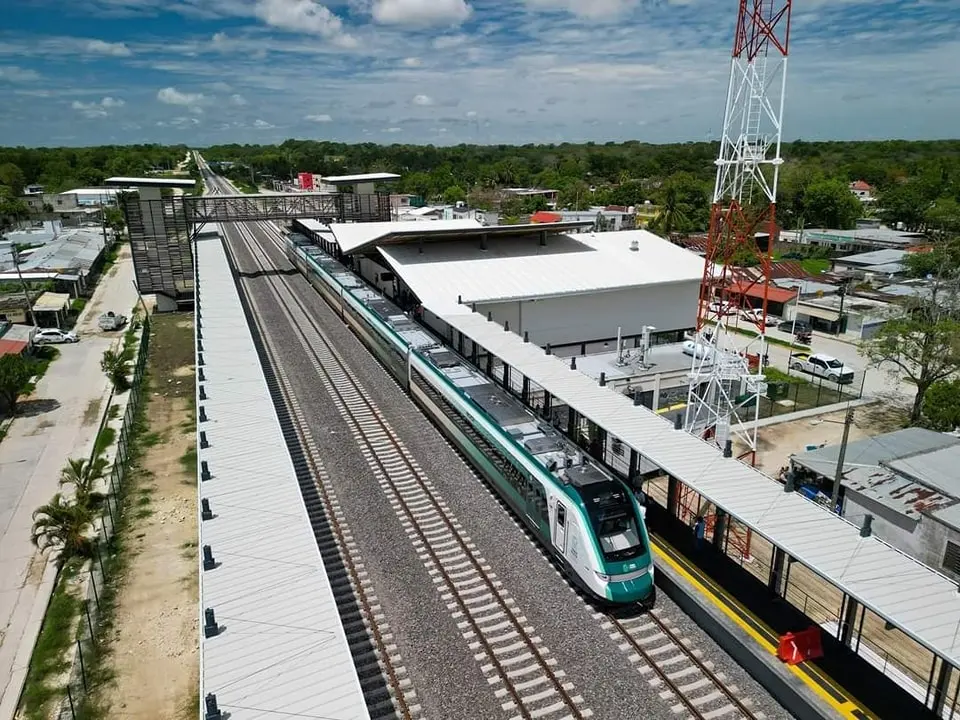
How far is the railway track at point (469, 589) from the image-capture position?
46.0ft

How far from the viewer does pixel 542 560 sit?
18672 mm

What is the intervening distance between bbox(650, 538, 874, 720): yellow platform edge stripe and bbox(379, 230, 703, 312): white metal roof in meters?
19.2

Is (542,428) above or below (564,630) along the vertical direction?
above

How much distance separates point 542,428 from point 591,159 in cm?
17586

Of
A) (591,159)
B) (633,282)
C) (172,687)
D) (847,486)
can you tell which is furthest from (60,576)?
(591,159)

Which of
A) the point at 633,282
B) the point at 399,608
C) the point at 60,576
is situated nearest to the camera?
the point at 399,608

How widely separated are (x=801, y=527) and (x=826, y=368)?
91.9 feet

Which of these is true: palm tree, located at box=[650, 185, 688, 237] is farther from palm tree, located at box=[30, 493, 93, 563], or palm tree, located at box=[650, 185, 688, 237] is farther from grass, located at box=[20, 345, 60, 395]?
palm tree, located at box=[30, 493, 93, 563]

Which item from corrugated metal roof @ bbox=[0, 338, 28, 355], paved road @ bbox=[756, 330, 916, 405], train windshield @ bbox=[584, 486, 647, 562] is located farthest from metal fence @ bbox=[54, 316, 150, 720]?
paved road @ bbox=[756, 330, 916, 405]

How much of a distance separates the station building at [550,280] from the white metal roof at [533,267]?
0.06m

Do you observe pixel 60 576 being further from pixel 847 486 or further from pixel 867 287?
pixel 867 287

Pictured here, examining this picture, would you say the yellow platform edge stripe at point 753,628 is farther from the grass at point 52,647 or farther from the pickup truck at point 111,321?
the pickup truck at point 111,321

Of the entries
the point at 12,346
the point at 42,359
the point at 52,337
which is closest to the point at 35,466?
the point at 12,346

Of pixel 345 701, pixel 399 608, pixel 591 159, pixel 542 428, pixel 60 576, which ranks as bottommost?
pixel 60 576
